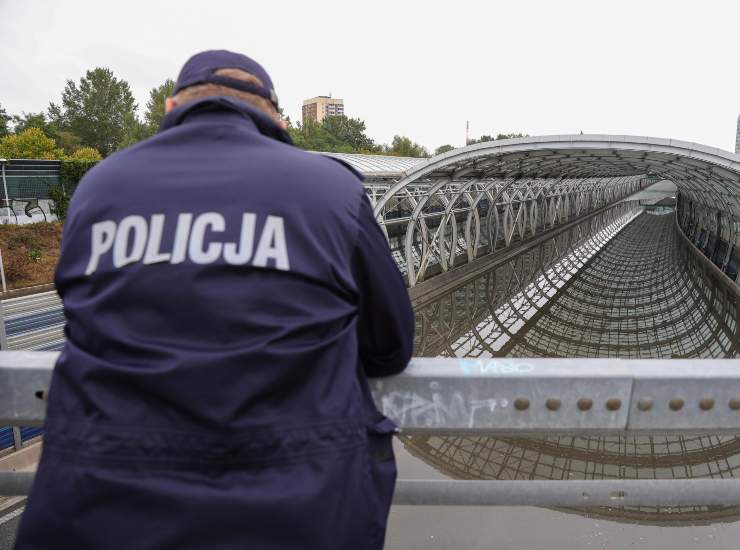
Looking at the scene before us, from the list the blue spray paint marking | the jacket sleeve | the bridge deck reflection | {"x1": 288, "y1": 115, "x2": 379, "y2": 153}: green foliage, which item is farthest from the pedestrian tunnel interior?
{"x1": 288, "y1": 115, "x2": 379, "y2": 153}: green foliage

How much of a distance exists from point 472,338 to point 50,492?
34.4 feet

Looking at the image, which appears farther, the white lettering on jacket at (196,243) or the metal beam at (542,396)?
the metal beam at (542,396)

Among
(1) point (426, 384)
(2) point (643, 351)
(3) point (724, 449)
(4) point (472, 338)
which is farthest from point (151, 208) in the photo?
(2) point (643, 351)

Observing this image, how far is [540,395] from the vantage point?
4.83 feet

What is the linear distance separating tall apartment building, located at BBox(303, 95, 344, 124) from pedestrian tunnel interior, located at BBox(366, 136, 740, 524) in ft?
433

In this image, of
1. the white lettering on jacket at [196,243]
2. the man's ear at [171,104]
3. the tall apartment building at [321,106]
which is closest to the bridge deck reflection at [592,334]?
the white lettering on jacket at [196,243]

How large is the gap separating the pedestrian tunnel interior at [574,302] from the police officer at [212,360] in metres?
3.05

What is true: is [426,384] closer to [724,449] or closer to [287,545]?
[287,545]

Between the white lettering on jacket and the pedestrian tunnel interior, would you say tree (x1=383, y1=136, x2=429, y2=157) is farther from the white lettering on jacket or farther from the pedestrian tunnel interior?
the white lettering on jacket

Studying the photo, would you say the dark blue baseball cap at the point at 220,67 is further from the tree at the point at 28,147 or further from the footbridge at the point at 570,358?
the tree at the point at 28,147

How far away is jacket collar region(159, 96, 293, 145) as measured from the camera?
1225mm

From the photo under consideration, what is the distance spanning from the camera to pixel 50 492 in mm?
994

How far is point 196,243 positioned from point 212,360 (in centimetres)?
24

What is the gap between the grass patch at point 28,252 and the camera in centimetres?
2327
